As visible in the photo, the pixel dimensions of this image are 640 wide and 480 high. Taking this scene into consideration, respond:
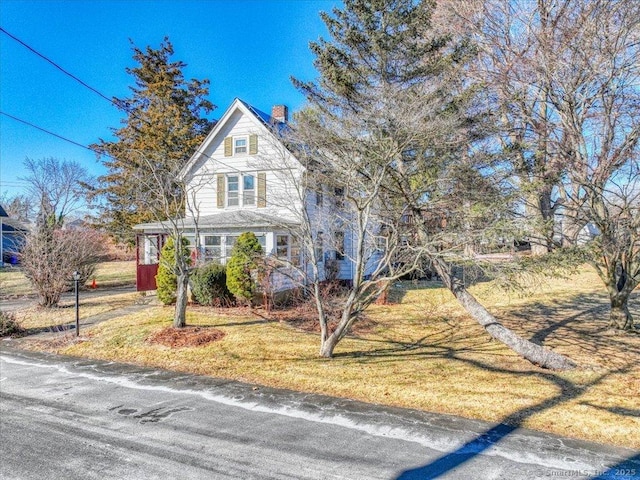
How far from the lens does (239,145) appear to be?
1722cm

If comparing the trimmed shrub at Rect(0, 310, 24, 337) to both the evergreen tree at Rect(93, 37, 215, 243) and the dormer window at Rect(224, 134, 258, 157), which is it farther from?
the evergreen tree at Rect(93, 37, 215, 243)

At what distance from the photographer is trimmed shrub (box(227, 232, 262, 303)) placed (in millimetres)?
13055

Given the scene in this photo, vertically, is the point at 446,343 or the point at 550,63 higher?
the point at 550,63

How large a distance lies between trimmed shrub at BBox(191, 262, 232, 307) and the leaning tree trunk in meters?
7.74

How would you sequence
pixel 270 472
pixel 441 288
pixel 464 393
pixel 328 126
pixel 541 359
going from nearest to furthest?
pixel 270 472
pixel 464 393
pixel 541 359
pixel 328 126
pixel 441 288

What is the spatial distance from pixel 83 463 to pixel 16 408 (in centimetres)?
252

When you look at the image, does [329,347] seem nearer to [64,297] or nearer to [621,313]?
[621,313]

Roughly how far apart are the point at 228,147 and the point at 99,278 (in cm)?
1272

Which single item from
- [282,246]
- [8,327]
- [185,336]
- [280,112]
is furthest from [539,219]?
[280,112]

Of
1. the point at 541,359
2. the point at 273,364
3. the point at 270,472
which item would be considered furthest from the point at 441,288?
the point at 270,472

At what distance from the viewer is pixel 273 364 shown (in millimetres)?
7945

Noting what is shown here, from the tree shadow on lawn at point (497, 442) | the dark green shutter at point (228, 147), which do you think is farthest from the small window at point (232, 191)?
the tree shadow on lawn at point (497, 442)

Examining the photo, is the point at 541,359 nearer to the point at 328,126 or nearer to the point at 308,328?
the point at 308,328

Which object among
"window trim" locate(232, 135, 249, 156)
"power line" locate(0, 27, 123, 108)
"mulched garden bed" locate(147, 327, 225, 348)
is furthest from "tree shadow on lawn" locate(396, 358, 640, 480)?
"window trim" locate(232, 135, 249, 156)
